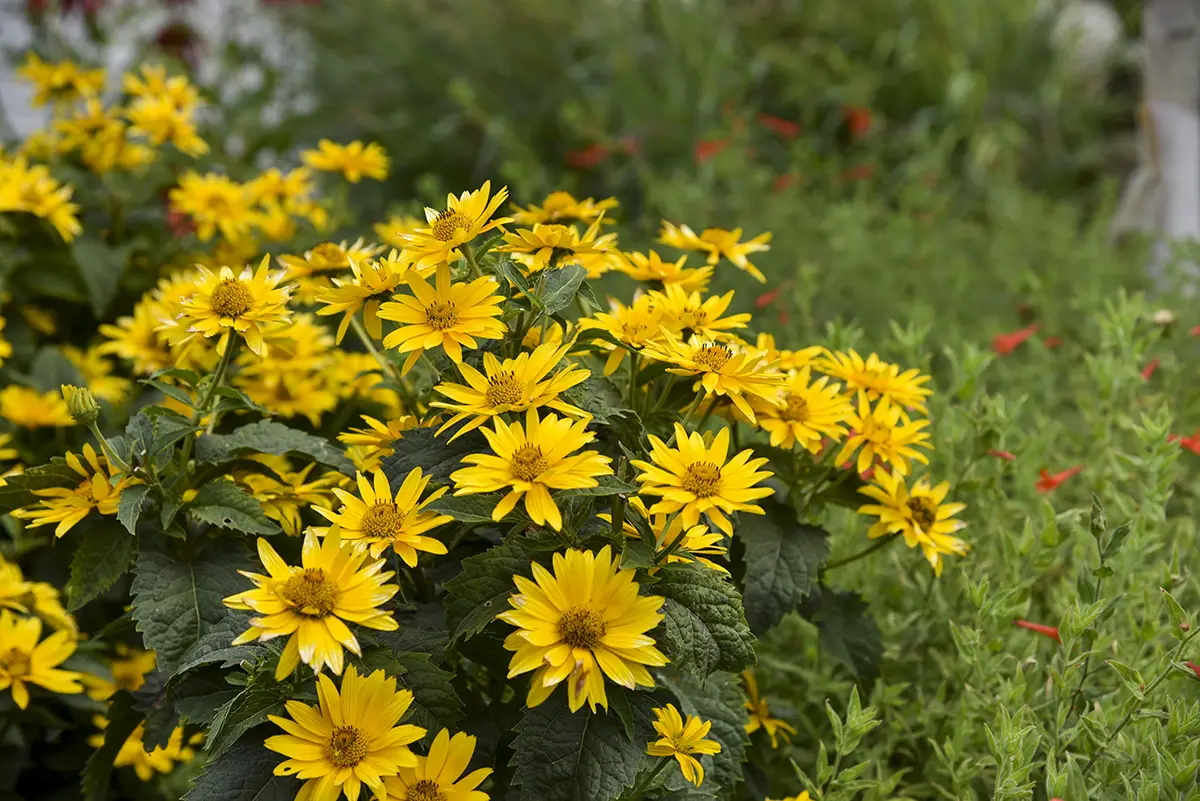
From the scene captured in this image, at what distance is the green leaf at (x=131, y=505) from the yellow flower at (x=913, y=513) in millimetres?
758

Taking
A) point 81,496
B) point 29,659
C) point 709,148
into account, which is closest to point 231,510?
point 81,496

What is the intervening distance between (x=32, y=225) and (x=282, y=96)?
10.4ft

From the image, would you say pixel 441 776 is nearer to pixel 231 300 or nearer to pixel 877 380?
pixel 231 300

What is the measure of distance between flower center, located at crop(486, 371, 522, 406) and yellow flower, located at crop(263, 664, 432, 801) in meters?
0.25

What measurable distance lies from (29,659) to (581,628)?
32.2 inches

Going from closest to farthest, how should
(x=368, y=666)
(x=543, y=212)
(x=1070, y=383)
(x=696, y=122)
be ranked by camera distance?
(x=368, y=666), (x=543, y=212), (x=1070, y=383), (x=696, y=122)

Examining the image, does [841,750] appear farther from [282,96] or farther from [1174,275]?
[282,96]

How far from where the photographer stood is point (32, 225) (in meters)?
1.90

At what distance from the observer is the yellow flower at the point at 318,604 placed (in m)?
0.87

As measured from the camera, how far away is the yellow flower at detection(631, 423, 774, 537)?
3.00 feet

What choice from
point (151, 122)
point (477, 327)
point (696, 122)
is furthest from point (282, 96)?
point (477, 327)

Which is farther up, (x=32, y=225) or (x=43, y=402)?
(x=32, y=225)

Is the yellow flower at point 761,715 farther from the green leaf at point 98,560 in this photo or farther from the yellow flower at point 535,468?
the green leaf at point 98,560

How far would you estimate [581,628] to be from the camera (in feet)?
2.89
